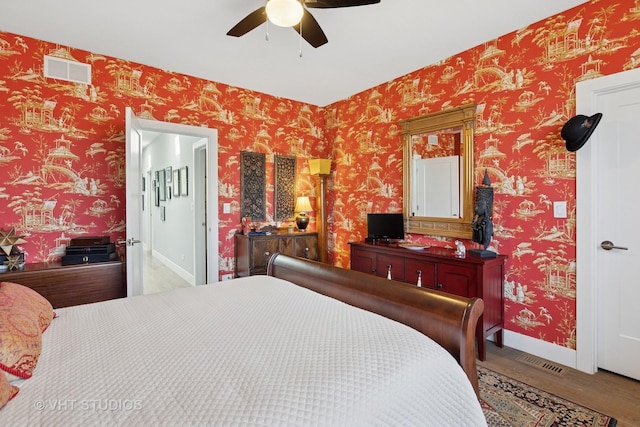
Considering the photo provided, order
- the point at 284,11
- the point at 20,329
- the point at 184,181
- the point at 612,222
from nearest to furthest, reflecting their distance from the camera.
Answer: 1. the point at 20,329
2. the point at 284,11
3. the point at 612,222
4. the point at 184,181

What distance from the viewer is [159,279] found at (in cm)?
524

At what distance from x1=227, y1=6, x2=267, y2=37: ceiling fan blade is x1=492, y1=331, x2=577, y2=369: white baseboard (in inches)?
126

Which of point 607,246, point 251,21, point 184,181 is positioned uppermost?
point 251,21

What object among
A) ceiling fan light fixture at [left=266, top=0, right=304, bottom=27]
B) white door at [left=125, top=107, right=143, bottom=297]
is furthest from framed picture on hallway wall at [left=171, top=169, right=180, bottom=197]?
ceiling fan light fixture at [left=266, top=0, right=304, bottom=27]

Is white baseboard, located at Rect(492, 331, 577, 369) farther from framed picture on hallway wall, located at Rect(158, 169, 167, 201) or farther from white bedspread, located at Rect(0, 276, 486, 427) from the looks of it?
framed picture on hallway wall, located at Rect(158, 169, 167, 201)

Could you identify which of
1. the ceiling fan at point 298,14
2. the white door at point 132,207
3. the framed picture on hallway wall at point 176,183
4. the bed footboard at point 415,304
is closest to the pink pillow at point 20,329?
the white door at point 132,207

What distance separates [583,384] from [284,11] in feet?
10.3

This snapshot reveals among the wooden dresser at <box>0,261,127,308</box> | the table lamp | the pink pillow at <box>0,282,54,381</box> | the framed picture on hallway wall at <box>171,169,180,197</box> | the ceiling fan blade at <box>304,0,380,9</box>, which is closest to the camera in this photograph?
the pink pillow at <box>0,282,54,381</box>

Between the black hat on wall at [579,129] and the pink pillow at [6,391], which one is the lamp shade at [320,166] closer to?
the black hat on wall at [579,129]

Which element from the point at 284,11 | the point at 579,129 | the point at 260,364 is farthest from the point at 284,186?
the point at 260,364

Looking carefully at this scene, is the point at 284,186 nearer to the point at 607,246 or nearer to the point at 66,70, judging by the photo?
the point at 66,70

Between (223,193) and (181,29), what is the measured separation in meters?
1.80

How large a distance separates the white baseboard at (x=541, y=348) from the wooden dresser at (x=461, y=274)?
0.31 ft

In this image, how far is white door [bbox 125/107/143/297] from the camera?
270 cm
